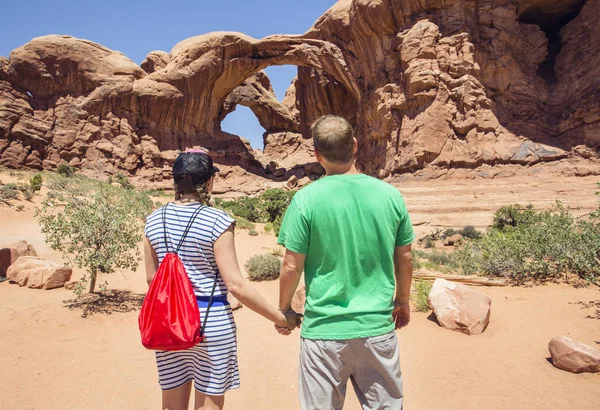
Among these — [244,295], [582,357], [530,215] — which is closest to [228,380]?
[244,295]

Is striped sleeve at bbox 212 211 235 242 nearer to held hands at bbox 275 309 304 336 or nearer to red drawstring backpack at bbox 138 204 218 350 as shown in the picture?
red drawstring backpack at bbox 138 204 218 350

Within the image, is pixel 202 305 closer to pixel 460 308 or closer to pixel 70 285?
pixel 460 308

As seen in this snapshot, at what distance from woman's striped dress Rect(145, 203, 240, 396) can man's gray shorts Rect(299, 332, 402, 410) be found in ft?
1.31

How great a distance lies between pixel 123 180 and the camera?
24.0 metres

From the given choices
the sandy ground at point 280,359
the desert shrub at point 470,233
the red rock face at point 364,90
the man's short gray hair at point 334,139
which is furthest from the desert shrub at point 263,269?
the red rock face at point 364,90

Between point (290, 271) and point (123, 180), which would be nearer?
point (290, 271)

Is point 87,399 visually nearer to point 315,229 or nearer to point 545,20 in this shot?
point 315,229

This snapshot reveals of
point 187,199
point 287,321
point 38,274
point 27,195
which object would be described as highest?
point 187,199

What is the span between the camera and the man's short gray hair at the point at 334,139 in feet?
5.73

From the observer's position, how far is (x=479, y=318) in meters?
4.68

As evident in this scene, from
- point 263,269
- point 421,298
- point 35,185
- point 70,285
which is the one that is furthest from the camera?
point 35,185

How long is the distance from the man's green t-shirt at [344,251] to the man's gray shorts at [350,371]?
0.05 meters

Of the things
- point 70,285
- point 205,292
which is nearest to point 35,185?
point 70,285

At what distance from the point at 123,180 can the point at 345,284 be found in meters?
25.3
